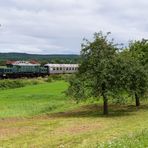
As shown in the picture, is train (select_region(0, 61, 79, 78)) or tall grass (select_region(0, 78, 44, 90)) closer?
tall grass (select_region(0, 78, 44, 90))

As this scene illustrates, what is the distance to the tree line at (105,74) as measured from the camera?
3275 centimetres

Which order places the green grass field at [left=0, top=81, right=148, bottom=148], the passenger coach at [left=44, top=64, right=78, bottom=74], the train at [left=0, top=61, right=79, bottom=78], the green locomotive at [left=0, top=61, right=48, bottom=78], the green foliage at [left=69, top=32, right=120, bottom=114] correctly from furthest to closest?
1. the passenger coach at [left=44, top=64, right=78, bottom=74]
2. the train at [left=0, top=61, right=79, bottom=78]
3. the green locomotive at [left=0, top=61, right=48, bottom=78]
4. the green foliage at [left=69, top=32, right=120, bottom=114]
5. the green grass field at [left=0, top=81, right=148, bottom=148]

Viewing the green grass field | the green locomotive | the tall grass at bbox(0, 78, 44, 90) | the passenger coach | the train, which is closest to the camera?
the green grass field

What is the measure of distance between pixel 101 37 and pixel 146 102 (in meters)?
12.4

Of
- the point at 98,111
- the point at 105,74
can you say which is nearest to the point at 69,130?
the point at 105,74

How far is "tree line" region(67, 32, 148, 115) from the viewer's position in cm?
3275

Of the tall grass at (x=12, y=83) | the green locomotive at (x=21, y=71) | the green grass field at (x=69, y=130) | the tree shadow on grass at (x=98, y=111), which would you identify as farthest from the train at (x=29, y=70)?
the green grass field at (x=69, y=130)

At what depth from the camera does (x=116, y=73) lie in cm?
3288

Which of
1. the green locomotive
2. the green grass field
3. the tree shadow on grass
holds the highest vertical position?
the green locomotive

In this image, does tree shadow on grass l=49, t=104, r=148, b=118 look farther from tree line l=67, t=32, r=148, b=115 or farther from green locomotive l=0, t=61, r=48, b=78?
green locomotive l=0, t=61, r=48, b=78

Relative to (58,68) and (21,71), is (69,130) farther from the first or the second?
(58,68)

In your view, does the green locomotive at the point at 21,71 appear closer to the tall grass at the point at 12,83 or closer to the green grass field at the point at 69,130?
the tall grass at the point at 12,83

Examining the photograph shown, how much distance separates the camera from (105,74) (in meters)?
32.4

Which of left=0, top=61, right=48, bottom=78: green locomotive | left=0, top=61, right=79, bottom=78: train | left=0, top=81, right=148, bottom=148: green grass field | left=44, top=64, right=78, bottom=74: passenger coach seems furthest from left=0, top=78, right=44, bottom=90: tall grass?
left=0, top=81, right=148, bottom=148: green grass field
